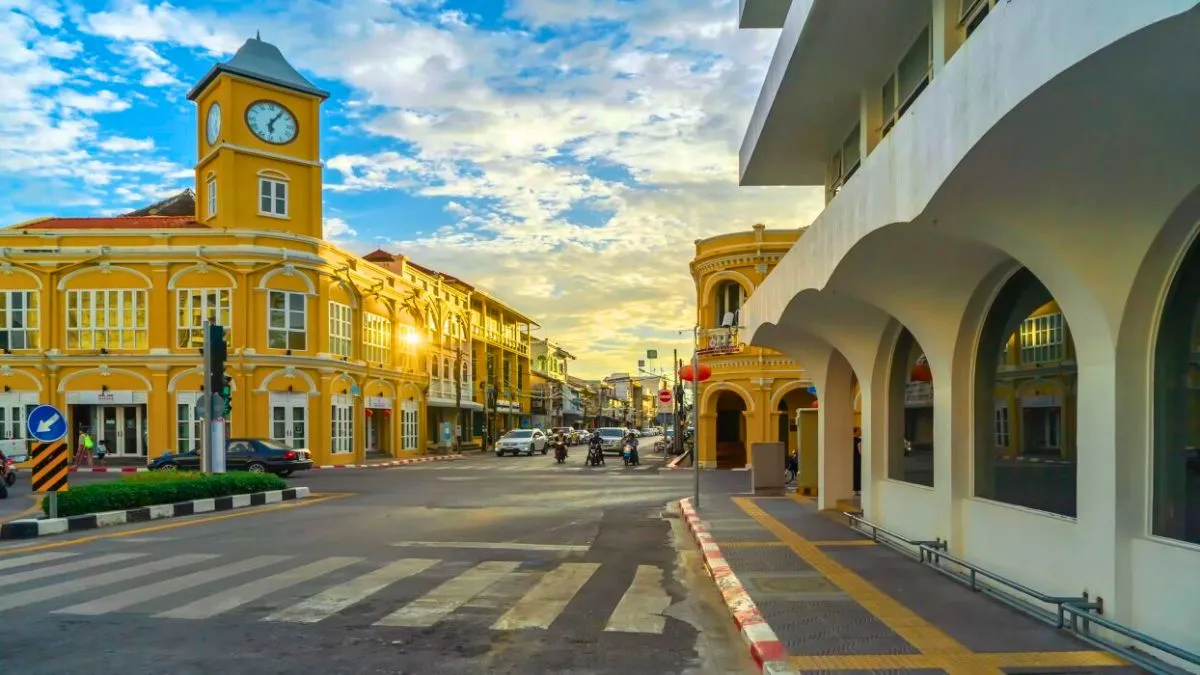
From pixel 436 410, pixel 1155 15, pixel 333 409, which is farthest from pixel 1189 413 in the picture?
pixel 436 410

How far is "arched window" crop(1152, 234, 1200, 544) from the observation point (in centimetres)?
596

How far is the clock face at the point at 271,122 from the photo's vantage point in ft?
121

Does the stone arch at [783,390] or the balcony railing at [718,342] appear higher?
the balcony railing at [718,342]

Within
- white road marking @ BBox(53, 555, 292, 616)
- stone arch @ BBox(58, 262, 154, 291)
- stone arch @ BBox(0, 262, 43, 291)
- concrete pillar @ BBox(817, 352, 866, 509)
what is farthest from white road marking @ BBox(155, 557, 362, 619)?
stone arch @ BBox(0, 262, 43, 291)

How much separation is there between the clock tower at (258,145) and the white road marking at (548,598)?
97.6 ft

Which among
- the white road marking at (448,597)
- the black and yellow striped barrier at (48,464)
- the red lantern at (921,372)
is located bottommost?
the white road marking at (448,597)

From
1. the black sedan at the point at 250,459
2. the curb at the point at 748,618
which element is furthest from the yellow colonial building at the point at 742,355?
the curb at the point at 748,618

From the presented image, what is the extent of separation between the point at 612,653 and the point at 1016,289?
5.17 meters

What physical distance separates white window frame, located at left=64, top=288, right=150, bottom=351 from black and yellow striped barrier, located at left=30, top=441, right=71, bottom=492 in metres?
23.1

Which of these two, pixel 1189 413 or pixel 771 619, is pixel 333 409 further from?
pixel 1189 413

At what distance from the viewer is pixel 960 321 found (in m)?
9.59

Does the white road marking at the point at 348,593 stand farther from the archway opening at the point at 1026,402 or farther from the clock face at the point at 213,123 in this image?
the clock face at the point at 213,123

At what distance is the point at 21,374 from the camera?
35.9 m

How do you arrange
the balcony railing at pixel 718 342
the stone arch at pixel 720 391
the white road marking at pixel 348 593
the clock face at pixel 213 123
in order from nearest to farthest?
the white road marking at pixel 348 593 → the balcony railing at pixel 718 342 → the stone arch at pixel 720 391 → the clock face at pixel 213 123
